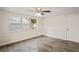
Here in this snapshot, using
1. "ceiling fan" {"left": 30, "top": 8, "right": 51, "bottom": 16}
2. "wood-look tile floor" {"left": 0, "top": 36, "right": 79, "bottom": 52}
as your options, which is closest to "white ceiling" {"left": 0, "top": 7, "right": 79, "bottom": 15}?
"ceiling fan" {"left": 30, "top": 8, "right": 51, "bottom": 16}

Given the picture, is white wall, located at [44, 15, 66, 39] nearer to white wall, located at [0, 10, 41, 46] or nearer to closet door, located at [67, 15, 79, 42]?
closet door, located at [67, 15, 79, 42]

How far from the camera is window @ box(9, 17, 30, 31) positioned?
1.75 meters

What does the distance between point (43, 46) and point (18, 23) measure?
0.71m

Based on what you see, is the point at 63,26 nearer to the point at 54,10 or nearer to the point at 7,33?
the point at 54,10

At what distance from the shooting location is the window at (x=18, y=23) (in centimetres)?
175

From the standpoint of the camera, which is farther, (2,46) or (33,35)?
(33,35)

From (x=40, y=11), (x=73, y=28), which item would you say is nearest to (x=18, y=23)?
(x=40, y=11)

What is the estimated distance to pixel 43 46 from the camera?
178 cm

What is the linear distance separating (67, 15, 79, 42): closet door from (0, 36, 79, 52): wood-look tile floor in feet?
0.36
